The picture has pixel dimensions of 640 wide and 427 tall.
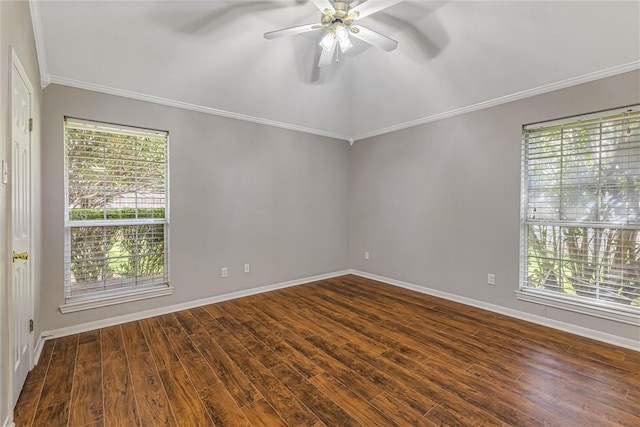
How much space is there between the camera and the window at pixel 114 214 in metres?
2.91

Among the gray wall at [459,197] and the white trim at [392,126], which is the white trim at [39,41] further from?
the gray wall at [459,197]

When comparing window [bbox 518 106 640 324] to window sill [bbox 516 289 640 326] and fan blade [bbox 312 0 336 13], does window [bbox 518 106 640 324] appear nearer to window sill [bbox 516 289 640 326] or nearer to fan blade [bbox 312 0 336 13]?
window sill [bbox 516 289 640 326]

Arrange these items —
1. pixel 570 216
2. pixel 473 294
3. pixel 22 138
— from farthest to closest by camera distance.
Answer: pixel 473 294, pixel 570 216, pixel 22 138

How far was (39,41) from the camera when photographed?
2.36 metres

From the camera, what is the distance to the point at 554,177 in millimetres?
3037

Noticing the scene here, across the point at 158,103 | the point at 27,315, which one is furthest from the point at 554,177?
the point at 27,315

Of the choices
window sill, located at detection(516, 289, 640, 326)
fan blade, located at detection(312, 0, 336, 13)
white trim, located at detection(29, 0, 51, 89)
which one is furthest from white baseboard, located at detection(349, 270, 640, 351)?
white trim, located at detection(29, 0, 51, 89)

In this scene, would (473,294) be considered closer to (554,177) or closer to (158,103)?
(554,177)

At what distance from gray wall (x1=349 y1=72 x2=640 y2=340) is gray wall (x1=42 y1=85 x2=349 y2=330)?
735 millimetres

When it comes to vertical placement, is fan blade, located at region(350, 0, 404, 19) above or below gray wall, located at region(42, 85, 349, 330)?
above

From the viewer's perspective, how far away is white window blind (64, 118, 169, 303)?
115 inches

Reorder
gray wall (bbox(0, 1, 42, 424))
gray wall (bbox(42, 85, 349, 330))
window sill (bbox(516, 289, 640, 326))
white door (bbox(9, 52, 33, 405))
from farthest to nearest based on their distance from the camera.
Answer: gray wall (bbox(42, 85, 349, 330))
window sill (bbox(516, 289, 640, 326))
white door (bbox(9, 52, 33, 405))
gray wall (bbox(0, 1, 42, 424))

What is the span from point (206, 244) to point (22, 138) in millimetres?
2004

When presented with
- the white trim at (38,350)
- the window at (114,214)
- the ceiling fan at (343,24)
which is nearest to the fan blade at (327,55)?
the ceiling fan at (343,24)
